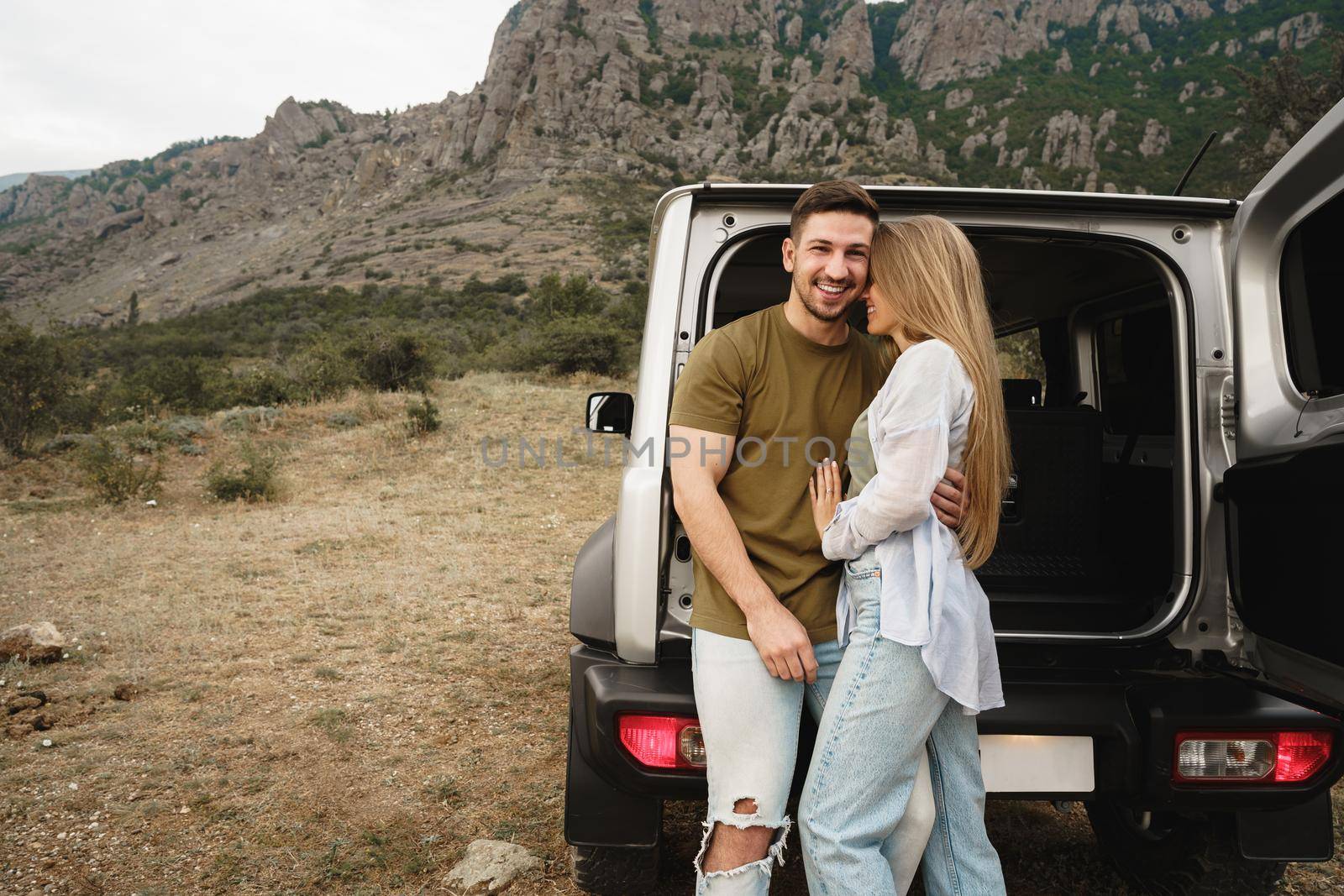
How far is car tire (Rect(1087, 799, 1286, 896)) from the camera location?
2.08 meters

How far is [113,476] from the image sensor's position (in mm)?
7816

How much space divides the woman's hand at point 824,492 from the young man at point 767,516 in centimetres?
3

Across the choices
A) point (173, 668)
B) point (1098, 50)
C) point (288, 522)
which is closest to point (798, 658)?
point (173, 668)

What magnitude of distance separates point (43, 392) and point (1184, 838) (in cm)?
1245

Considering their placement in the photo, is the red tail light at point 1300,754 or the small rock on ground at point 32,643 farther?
the small rock on ground at point 32,643

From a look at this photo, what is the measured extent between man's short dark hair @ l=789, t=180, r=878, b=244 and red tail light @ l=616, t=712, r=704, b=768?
104cm

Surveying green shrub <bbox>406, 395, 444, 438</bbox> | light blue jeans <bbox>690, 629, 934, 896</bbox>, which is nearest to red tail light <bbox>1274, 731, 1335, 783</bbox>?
light blue jeans <bbox>690, 629, 934, 896</bbox>

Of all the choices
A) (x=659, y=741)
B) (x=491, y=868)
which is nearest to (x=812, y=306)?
(x=659, y=741)

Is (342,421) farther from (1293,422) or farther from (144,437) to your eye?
(1293,422)

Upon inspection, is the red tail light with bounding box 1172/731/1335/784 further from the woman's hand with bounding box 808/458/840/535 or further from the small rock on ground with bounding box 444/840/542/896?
the small rock on ground with bounding box 444/840/542/896

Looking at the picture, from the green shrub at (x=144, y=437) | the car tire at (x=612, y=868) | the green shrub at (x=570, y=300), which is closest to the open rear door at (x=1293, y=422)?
the car tire at (x=612, y=868)

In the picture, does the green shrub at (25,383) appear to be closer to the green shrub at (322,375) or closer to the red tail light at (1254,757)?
the green shrub at (322,375)

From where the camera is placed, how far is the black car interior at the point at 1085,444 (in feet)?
7.81

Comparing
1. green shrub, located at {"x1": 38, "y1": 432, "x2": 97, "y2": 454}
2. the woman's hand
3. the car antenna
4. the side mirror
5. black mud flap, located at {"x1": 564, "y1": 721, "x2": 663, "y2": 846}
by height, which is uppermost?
the car antenna
